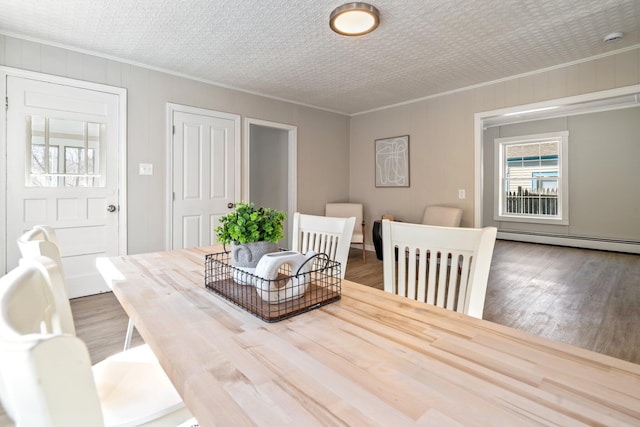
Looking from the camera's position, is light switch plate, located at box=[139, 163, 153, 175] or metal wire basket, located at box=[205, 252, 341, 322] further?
light switch plate, located at box=[139, 163, 153, 175]

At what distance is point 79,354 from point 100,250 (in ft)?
11.1

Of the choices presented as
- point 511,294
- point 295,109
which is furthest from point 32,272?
point 295,109

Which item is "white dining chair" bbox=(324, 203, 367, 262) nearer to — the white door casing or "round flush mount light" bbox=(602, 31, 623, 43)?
the white door casing

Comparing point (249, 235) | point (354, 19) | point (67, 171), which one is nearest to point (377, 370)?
point (249, 235)

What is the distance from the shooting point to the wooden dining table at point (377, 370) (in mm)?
492

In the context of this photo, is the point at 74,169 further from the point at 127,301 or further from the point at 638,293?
the point at 638,293

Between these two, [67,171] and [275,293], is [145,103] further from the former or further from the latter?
[275,293]

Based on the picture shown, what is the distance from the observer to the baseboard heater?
546 cm

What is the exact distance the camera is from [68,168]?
2.98 m

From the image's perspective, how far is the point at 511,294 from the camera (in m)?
3.30

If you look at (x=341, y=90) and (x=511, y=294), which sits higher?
(x=341, y=90)

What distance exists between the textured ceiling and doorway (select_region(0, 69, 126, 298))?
0.47 metres

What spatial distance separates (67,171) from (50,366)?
3.37 m

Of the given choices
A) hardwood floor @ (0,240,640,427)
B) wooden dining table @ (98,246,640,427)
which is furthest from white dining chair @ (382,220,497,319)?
hardwood floor @ (0,240,640,427)
